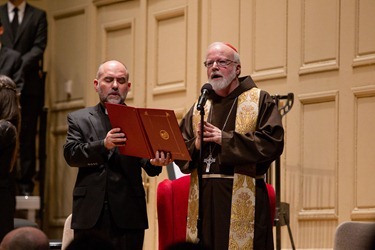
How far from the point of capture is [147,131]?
500cm

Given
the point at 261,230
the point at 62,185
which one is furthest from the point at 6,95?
the point at 62,185

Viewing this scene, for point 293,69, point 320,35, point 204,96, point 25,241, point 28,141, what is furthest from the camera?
point 28,141

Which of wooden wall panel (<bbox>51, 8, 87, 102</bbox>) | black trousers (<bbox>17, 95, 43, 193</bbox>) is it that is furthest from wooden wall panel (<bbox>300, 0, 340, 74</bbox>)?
black trousers (<bbox>17, 95, 43, 193</bbox>)

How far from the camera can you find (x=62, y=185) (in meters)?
9.37

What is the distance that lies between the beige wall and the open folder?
1995mm

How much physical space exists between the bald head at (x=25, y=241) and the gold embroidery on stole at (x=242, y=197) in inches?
83.0

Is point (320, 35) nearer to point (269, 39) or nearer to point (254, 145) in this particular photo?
point (269, 39)

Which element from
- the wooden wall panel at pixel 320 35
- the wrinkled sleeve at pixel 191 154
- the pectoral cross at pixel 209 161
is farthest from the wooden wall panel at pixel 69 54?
the pectoral cross at pixel 209 161

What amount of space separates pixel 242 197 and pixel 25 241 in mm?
2296

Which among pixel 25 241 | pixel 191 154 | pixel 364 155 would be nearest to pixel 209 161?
pixel 191 154

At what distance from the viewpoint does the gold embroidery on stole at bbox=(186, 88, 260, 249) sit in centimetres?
523

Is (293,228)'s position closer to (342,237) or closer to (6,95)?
(342,237)

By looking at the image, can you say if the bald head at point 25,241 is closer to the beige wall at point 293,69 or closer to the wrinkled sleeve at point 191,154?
the wrinkled sleeve at point 191,154

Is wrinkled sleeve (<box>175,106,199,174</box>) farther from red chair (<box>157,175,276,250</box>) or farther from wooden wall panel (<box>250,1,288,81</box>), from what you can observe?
wooden wall panel (<box>250,1,288,81</box>)
